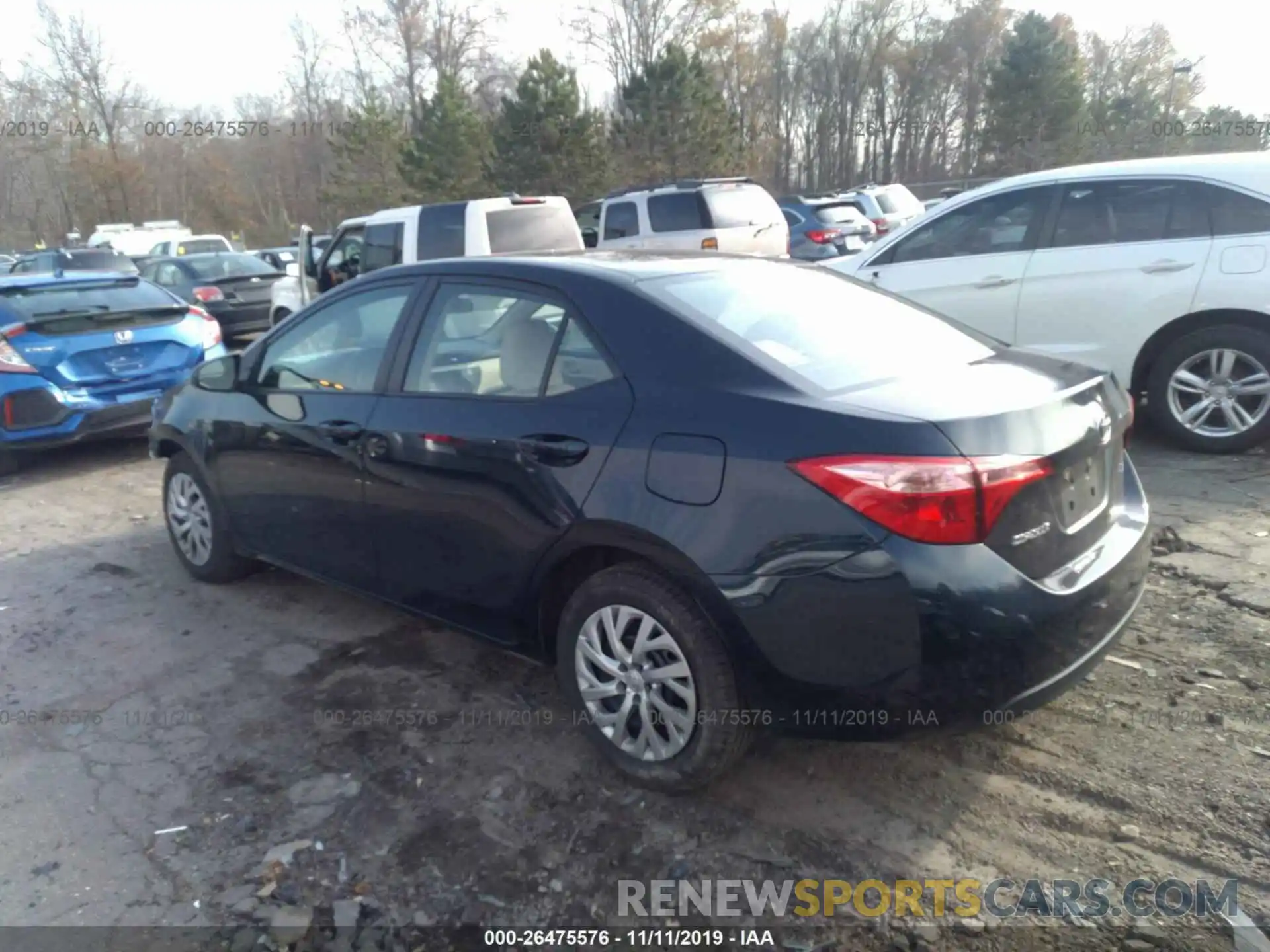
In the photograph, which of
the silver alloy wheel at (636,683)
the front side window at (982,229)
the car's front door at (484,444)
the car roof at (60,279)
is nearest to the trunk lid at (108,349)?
the car roof at (60,279)

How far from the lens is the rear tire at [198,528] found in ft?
16.3

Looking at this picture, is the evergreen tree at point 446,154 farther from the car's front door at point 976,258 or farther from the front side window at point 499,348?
the front side window at point 499,348

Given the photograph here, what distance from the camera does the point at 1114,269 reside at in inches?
251

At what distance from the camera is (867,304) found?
3.65 metres

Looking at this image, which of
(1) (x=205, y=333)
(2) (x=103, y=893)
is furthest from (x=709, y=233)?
(2) (x=103, y=893)

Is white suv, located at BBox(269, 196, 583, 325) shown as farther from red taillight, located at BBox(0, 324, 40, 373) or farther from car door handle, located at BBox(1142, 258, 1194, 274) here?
car door handle, located at BBox(1142, 258, 1194, 274)

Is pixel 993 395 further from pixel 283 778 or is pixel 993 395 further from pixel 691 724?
pixel 283 778

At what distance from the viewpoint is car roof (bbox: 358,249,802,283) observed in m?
3.44

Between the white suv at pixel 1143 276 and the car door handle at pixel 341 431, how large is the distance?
3.55m

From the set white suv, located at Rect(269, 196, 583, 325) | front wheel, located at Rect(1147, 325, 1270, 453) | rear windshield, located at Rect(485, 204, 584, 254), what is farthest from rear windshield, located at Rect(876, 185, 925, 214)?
front wheel, located at Rect(1147, 325, 1270, 453)

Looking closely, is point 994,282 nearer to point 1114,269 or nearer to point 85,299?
point 1114,269

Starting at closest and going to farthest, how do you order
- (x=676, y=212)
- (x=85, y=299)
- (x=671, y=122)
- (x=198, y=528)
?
(x=198, y=528) < (x=85, y=299) < (x=676, y=212) < (x=671, y=122)

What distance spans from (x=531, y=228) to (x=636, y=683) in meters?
7.68

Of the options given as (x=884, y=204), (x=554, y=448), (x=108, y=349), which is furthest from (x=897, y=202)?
(x=554, y=448)
